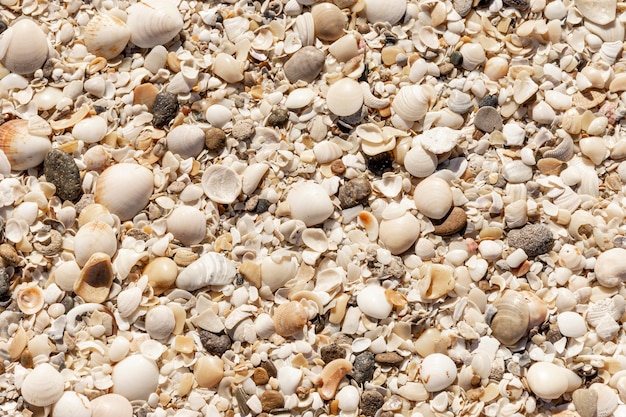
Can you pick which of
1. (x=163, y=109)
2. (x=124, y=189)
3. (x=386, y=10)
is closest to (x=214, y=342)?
(x=124, y=189)

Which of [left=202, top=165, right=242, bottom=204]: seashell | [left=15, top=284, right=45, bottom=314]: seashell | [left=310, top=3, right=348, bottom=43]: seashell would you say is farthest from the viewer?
[left=310, top=3, right=348, bottom=43]: seashell

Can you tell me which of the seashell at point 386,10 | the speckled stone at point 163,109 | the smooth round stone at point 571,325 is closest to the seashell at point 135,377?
the speckled stone at point 163,109

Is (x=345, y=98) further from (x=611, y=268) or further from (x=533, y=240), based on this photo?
(x=611, y=268)

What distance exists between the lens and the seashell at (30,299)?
206 centimetres

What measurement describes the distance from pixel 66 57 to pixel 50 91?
0.14m

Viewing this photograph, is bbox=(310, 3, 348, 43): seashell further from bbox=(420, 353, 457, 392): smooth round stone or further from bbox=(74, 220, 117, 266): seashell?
bbox=(420, 353, 457, 392): smooth round stone

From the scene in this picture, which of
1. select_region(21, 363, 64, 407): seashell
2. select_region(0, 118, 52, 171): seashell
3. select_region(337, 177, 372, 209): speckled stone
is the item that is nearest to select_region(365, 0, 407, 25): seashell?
select_region(337, 177, 372, 209): speckled stone

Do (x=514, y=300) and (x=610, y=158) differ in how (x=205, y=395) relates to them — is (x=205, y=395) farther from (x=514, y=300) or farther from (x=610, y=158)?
(x=610, y=158)

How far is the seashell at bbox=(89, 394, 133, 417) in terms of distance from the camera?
1.96 meters

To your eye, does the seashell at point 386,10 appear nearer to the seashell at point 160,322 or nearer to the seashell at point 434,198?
the seashell at point 434,198

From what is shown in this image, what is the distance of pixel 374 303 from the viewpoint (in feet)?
6.75

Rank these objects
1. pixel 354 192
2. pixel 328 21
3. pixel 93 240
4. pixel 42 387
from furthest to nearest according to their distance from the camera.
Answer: pixel 328 21
pixel 354 192
pixel 93 240
pixel 42 387

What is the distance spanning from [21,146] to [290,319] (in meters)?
1.02

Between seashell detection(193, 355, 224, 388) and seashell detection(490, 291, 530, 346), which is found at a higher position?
seashell detection(490, 291, 530, 346)
